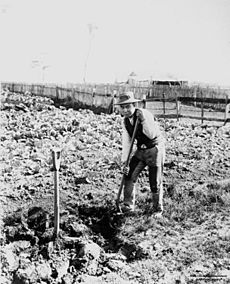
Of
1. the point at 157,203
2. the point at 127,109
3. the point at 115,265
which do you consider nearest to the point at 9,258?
the point at 115,265

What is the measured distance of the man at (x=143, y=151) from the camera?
4746 mm

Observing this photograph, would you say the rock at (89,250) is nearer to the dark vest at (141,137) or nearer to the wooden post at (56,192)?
the wooden post at (56,192)

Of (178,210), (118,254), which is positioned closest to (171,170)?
(178,210)

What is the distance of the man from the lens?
187 inches

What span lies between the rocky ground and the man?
24 centimetres

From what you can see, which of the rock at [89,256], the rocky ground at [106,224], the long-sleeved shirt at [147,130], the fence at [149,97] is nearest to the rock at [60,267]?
the rocky ground at [106,224]

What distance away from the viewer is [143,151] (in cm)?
492

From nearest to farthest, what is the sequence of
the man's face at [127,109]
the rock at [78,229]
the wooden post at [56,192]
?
the wooden post at [56,192], the rock at [78,229], the man's face at [127,109]

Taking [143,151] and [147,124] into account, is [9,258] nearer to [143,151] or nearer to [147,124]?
[143,151]

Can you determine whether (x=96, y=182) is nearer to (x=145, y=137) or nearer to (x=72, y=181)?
(x=72, y=181)

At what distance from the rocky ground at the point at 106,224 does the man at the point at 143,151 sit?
24cm

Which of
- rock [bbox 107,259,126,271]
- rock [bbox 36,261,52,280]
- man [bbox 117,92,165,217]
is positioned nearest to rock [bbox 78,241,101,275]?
rock [bbox 107,259,126,271]

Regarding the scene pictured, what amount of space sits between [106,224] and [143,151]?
100cm

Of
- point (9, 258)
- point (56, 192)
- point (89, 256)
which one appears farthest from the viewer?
point (56, 192)
